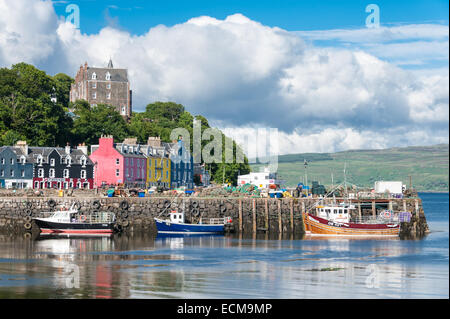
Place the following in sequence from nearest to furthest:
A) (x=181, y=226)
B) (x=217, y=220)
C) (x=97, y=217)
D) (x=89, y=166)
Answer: (x=181, y=226) → (x=97, y=217) → (x=217, y=220) → (x=89, y=166)

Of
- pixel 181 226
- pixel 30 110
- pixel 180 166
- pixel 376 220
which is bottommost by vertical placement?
pixel 181 226

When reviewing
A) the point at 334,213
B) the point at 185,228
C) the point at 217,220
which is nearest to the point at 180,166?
the point at 217,220

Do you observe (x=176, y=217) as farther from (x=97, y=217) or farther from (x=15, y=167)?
(x=15, y=167)

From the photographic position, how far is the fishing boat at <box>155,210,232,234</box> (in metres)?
73.8

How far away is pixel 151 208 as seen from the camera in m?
77.7

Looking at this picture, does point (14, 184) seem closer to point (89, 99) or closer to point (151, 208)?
point (151, 208)

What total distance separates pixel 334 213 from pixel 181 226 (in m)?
15.5

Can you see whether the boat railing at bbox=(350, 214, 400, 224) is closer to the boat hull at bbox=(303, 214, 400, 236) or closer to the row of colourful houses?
the boat hull at bbox=(303, 214, 400, 236)

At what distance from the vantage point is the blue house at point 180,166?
120 m

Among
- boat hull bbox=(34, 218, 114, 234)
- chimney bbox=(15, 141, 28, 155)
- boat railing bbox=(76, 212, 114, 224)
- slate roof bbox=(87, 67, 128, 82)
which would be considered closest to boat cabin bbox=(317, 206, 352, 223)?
boat railing bbox=(76, 212, 114, 224)

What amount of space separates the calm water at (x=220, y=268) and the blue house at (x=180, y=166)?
49366mm

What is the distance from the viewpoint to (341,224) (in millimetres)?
75562
